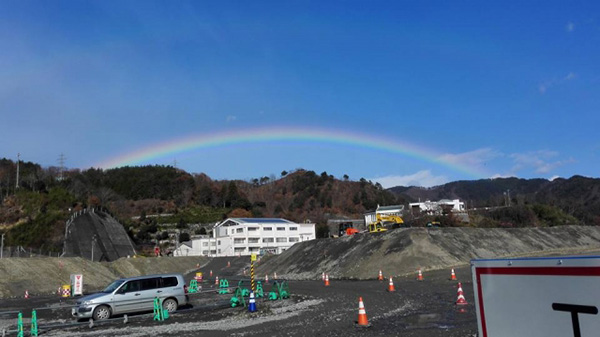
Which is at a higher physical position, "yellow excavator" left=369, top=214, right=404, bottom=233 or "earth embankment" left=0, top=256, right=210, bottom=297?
"yellow excavator" left=369, top=214, right=404, bottom=233

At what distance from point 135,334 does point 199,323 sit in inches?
103

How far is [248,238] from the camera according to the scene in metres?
102

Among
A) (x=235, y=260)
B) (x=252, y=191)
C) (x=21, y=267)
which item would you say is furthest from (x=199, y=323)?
(x=252, y=191)

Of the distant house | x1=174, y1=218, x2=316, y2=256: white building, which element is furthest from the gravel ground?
the distant house

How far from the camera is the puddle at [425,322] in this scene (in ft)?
45.8

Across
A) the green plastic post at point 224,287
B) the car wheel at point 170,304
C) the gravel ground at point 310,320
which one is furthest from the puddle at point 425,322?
the green plastic post at point 224,287

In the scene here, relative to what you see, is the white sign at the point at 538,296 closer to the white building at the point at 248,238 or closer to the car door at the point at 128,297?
the car door at the point at 128,297

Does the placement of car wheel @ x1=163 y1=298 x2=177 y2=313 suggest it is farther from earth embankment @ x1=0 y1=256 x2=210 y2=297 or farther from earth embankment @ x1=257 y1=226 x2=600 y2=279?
earth embankment @ x1=0 y1=256 x2=210 y2=297

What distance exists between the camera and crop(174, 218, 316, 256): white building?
102125 millimetres

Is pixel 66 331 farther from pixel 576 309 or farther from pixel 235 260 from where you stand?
pixel 235 260

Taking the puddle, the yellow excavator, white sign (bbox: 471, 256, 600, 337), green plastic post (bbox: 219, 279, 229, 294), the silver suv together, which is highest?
the yellow excavator

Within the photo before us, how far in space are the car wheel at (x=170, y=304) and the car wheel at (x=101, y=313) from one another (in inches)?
97.7

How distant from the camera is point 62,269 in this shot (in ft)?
167

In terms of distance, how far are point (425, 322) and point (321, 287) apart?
1951 cm
